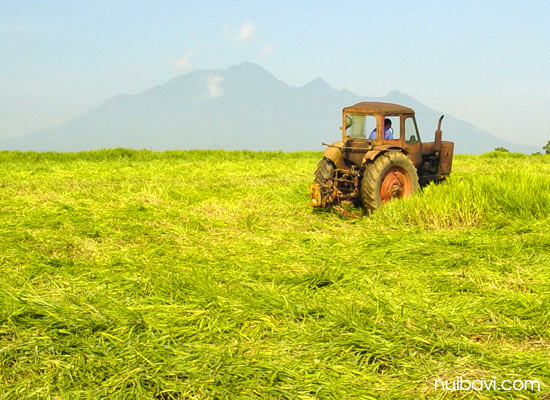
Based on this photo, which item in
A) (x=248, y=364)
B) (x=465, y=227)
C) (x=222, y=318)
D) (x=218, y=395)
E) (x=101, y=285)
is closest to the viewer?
(x=218, y=395)

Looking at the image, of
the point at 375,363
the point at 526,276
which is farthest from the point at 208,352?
the point at 526,276

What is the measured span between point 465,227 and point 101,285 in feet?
15.6

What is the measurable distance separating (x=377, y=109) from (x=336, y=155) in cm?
94

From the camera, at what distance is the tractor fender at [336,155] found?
8.95 metres

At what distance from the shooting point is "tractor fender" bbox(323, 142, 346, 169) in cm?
895

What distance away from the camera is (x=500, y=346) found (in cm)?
390

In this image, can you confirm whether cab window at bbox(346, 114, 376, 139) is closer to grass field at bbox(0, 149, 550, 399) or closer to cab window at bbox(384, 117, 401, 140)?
cab window at bbox(384, 117, 401, 140)

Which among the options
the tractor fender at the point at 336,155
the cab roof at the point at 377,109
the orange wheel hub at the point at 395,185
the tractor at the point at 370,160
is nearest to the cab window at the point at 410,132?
the tractor at the point at 370,160

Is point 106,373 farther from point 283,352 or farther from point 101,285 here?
point 101,285

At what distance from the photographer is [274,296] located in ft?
15.4

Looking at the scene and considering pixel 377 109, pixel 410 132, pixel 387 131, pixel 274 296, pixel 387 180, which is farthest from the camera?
pixel 410 132

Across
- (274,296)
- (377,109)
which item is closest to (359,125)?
(377,109)

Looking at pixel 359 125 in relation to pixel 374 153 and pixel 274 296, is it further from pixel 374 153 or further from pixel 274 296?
pixel 274 296

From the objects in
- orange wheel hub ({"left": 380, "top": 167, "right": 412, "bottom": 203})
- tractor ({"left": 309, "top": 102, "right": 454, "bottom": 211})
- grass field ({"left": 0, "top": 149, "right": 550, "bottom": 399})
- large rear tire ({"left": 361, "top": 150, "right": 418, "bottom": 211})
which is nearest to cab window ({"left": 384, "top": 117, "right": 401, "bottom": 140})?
tractor ({"left": 309, "top": 102, "right": 454, "bottom": 211})
